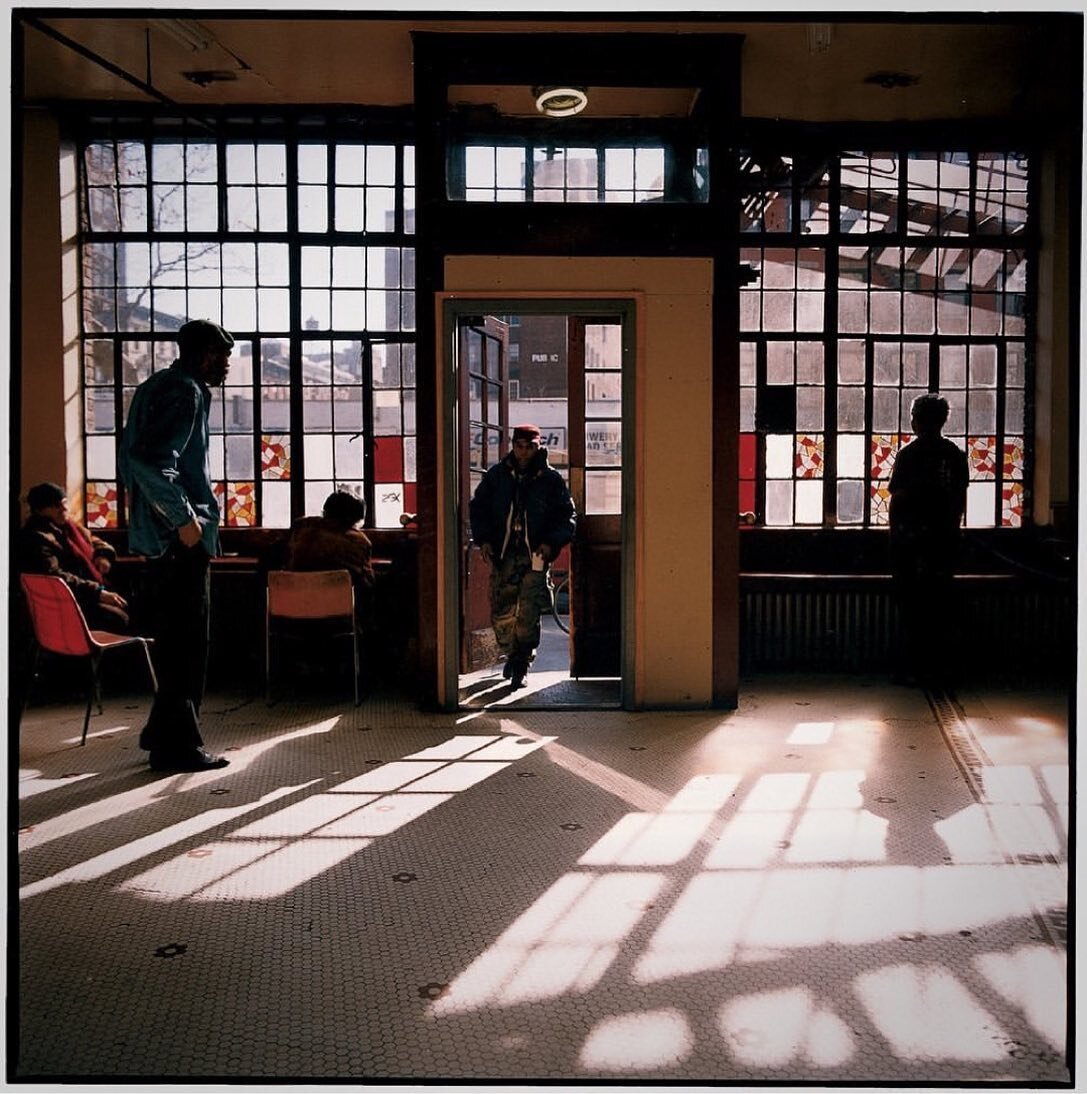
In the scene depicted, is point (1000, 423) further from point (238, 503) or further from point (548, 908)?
point (548, 908)

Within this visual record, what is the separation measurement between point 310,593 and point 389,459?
1.70 meters

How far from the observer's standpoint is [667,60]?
5938mm

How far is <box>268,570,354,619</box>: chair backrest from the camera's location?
5914 millimetres

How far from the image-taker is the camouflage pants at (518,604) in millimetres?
6816

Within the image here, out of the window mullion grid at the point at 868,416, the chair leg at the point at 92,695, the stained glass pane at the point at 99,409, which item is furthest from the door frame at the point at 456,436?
the stained glass pane at the point at 99,409

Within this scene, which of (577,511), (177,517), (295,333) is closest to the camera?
(177,517)

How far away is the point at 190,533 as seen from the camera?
14.6 ft

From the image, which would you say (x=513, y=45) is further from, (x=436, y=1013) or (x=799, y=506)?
(x=436, y=1013)

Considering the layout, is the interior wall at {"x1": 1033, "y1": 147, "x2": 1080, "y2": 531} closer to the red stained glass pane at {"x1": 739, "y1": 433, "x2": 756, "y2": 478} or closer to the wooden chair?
the red stained glass pane at {"x1": 739, "y1": 433, "x2": 756, "y2": 478}

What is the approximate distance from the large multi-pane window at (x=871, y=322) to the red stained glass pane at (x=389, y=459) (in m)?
2.44

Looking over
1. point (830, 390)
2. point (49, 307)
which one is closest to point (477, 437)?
point (830, 390)

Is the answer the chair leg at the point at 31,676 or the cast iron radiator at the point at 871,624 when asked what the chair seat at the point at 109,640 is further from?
the cast iron radiator at the point at 871,624

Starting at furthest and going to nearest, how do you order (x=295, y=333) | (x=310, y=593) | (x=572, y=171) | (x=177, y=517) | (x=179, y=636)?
1. (x=295, y=333)
2. (x=572, y=171)
3. (x=310, y=593)
4. (x=179, y=636)
5. (x=177, y=517)

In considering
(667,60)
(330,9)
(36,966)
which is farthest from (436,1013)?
(667,60)
